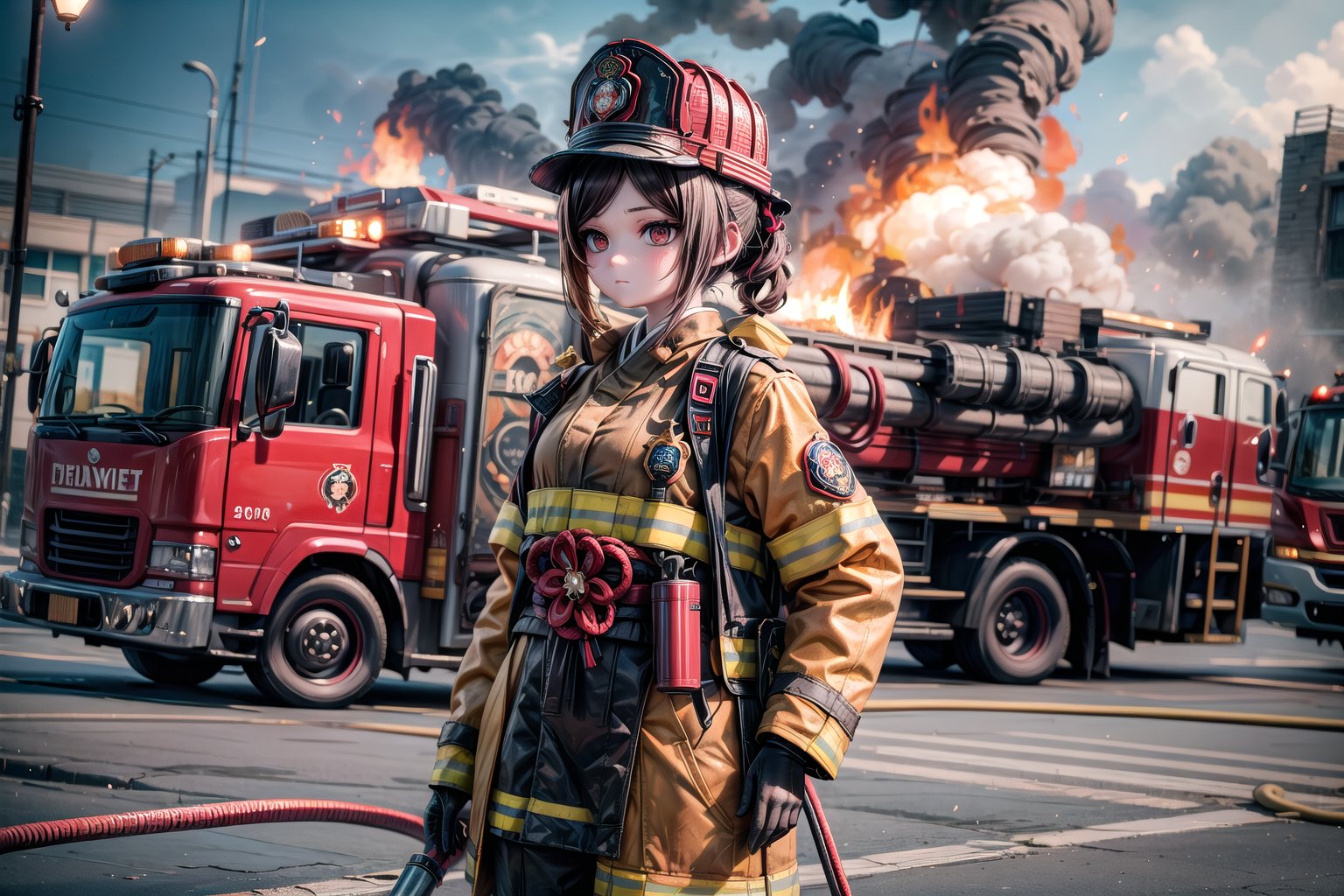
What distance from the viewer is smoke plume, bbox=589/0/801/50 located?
2906 inches

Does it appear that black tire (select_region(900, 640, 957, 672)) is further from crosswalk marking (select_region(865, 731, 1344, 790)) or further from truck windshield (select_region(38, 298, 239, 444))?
truck windshield (select_region(38, 298, 239, 444))

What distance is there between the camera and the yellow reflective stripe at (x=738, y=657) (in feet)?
9.12

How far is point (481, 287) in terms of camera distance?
411 inches

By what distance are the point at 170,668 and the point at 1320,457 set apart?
42.5 feet

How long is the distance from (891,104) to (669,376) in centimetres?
5544

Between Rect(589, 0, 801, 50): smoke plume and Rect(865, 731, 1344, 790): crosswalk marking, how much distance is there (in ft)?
220

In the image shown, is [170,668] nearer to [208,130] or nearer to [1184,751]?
[1184,751]

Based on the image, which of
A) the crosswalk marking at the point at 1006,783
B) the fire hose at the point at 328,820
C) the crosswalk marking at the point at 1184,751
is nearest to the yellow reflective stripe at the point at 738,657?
the fire hose at the point at 328,820

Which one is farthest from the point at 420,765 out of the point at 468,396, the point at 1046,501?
the point at 1046,501

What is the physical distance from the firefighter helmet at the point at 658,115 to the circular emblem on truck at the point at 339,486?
7.07m

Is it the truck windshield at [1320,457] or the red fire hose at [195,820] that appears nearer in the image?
the red fire hose at [195,820]

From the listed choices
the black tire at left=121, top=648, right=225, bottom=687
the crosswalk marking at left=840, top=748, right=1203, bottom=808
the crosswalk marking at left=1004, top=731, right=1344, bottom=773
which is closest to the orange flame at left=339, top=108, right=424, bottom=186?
the black tire at left=121, top=648, right=225, bottom=687

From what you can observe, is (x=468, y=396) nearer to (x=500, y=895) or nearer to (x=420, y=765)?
(x=420, y=765)

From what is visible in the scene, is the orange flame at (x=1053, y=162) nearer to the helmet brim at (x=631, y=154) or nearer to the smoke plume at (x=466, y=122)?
the smoke plume at (x=466, y=122)
